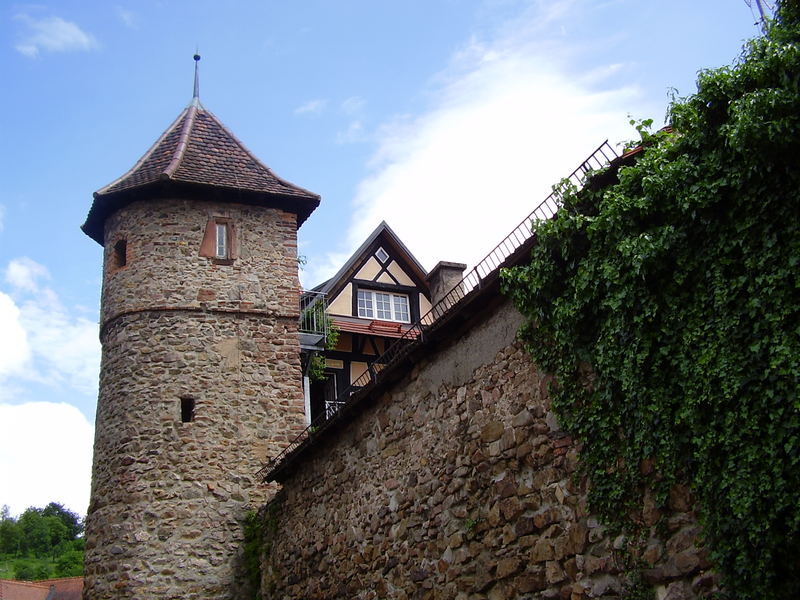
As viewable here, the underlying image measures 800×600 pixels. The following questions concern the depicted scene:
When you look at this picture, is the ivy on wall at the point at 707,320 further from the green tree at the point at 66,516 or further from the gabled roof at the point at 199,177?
the green tree at the point at 66,516

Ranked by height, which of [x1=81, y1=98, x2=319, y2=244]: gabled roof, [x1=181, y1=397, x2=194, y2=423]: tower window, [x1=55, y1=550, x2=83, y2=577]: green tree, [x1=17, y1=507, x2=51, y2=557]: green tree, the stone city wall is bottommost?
the stone city wall

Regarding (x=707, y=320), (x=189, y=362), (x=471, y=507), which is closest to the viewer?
(x=707, y=320)

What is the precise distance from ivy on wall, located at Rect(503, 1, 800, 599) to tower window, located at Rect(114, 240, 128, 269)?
9.88 metres

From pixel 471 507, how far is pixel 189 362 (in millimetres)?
6958

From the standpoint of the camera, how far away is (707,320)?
4.96 metres

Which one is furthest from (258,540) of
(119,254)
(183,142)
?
(183,142)

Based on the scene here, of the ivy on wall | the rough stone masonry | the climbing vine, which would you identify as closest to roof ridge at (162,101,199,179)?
the rough stone masonry

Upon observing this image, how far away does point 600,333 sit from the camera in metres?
5.82

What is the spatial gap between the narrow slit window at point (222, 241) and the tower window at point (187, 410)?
261 cm

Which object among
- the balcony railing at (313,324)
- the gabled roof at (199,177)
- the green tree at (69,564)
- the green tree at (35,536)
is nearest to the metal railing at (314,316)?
the balcony railing at (313,324)

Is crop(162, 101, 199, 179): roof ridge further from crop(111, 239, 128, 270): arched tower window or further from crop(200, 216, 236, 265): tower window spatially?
crop(111, 239, 128, 270): arched tower window

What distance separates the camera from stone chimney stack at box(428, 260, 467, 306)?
16750mm

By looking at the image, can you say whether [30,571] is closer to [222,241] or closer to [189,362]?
[222,241]

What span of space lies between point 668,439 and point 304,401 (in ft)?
30.6
